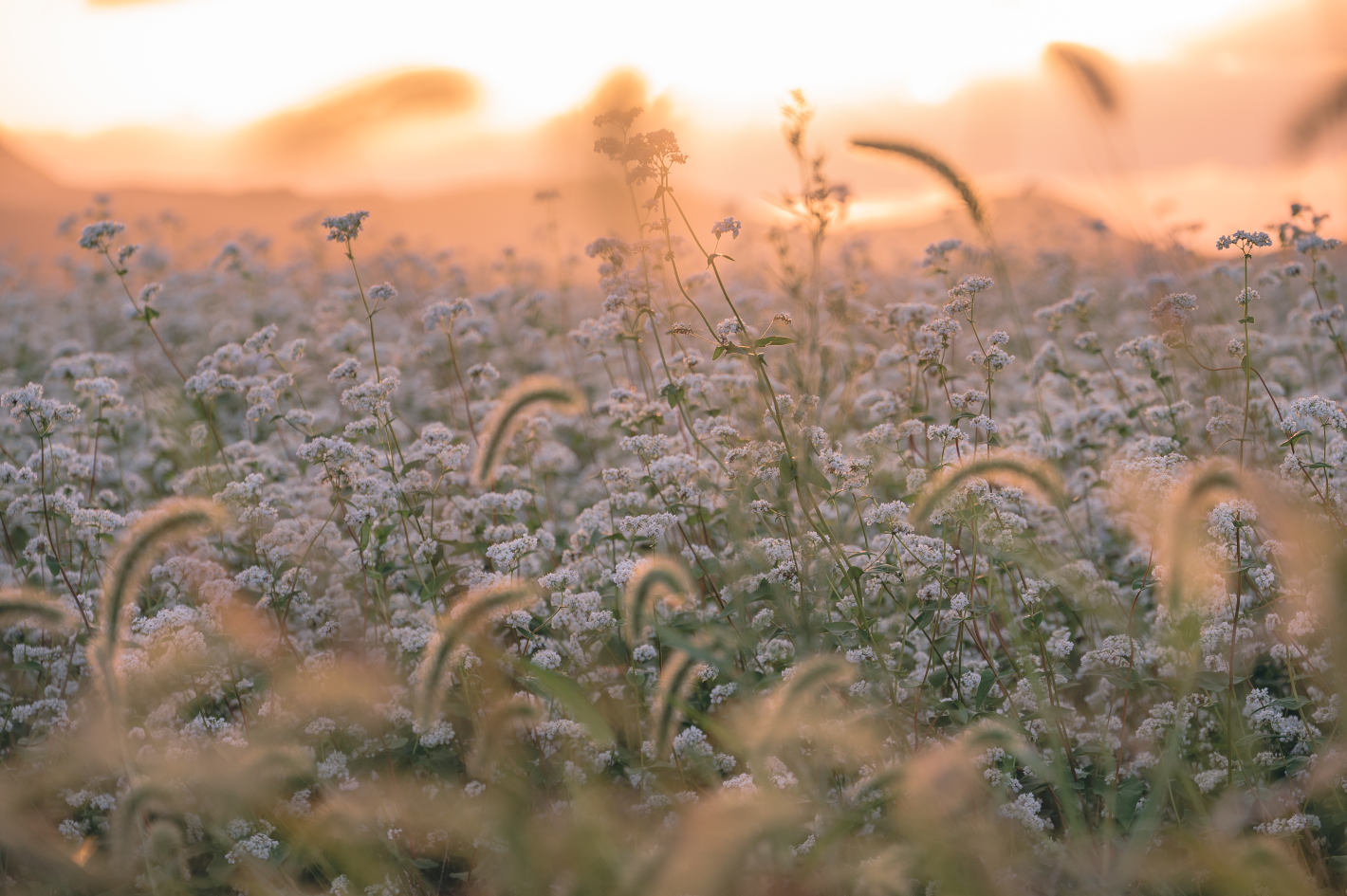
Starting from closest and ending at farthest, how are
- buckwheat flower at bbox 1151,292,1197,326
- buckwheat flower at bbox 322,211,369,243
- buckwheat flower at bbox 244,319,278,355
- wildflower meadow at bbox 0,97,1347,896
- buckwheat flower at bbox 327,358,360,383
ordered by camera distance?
1. wildflower meadow at bbox 0,97,1347,896
2. buckwheat flower at bbox 1151,292,1197,326
3. buckwheat flower at bbox 327,358,360,383
4. buckwheat flower at bbox 322,211,369,243
5. buckwheat flower at bbox 244,319,278,355

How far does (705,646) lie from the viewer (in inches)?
150

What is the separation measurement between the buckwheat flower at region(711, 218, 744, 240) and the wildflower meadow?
0.09 ft

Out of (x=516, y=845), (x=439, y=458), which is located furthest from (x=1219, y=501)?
(x=439, y=458)

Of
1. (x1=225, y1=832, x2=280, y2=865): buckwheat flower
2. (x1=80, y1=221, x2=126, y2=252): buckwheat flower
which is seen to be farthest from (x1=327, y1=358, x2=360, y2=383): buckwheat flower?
(x1=225, y1=832, x2=280, y2=865): buckwheat flower

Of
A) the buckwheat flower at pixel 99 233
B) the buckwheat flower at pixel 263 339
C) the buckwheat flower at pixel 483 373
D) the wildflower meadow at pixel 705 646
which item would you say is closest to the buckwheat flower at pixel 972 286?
the wildflower meadow at pixel 705 646

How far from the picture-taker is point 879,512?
4203mm

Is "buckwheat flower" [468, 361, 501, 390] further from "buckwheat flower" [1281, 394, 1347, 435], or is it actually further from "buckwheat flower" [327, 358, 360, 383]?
"buckwheat flower" [1281, 394, 1347, 435]

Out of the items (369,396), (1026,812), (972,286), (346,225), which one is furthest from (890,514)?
(346,225)

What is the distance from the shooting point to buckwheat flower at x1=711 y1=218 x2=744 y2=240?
15.2ft

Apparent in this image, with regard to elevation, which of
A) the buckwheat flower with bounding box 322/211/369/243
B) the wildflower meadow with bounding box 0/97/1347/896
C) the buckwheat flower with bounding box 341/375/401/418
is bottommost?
the wildflower meadow with bounding box 0/97/1347/896

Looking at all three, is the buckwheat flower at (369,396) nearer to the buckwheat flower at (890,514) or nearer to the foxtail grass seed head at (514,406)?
the foxtail grass seed head at (514,406)

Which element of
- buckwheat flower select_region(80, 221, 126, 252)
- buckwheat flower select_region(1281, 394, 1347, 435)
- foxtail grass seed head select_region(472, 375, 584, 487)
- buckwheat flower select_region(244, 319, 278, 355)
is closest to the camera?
foxtail grass seed head select_region(472, 375, 584, 487)

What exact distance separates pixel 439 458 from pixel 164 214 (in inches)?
503

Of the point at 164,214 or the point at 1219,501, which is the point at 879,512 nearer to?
the point at 1219,501
